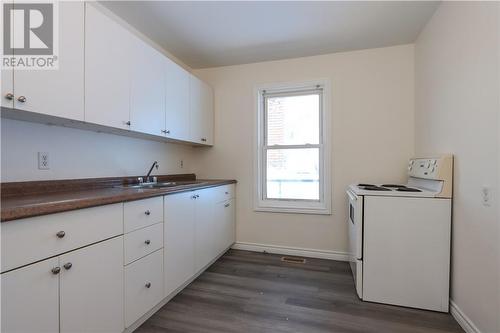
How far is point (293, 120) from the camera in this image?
3.20 metres

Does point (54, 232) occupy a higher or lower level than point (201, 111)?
lower

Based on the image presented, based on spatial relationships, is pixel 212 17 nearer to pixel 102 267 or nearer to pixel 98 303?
pixel 102 267

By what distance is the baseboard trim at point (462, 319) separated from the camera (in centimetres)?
159

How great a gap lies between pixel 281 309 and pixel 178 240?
98cm

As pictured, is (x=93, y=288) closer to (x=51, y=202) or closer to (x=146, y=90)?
(x=51, y=202)

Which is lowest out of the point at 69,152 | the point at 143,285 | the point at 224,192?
the point at 143,285

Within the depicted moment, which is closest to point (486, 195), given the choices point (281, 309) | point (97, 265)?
point (281, 309)

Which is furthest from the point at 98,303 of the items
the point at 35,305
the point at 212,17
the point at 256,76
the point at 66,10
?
the point at 256,76

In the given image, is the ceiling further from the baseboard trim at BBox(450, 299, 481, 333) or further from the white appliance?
the baseboard trim at BBox(450, 299, 481, 333)

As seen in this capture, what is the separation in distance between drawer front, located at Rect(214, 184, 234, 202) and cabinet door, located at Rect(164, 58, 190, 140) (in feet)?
2.23

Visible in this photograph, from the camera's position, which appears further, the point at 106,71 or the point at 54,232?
the point at 106,71

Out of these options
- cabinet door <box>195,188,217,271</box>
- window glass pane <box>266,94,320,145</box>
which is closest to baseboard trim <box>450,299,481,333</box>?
window glass pane <box>266,94,320,145</box>

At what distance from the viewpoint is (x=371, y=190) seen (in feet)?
6.98

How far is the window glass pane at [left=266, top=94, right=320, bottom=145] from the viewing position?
10.2 ft
